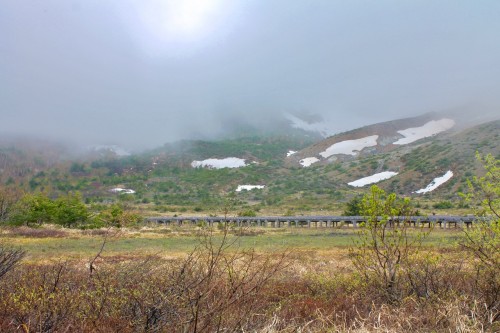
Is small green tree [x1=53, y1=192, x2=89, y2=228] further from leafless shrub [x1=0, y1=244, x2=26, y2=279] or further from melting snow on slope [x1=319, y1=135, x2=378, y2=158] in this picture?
melting snow on slope [x1=319, y1=135, x2=378, y2=158]

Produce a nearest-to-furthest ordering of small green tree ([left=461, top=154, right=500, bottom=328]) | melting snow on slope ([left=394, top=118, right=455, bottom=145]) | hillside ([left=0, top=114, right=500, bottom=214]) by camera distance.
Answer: small green tree ([left=461, top=154, right=500, bottom=328])
hillside ([left=0, top=114, right=500, bottom=214])
melting snow on slope ([left=394, top=118, right=455, bottom=145])

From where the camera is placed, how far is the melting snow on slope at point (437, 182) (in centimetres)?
8188

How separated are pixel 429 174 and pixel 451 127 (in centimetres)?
6130

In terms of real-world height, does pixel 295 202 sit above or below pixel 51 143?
below

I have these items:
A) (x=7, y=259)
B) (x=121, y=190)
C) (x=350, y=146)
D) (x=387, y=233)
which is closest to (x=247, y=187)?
(x=121, y=190)

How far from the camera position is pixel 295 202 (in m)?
87.4

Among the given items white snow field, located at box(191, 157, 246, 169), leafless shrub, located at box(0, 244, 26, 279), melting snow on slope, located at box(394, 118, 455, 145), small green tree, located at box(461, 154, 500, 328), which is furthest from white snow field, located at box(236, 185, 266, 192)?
leafless shrub, located at box(0, 244, 26, 279)

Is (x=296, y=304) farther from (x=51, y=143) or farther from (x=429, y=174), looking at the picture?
(x=51, y=143)

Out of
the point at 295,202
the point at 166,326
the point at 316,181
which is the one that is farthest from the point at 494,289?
the point at 316,181

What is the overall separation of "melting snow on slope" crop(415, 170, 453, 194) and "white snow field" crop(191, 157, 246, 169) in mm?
76044

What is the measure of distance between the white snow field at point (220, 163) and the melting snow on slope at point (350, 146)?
28850 mm

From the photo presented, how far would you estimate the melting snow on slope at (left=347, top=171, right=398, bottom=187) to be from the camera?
3856 inches

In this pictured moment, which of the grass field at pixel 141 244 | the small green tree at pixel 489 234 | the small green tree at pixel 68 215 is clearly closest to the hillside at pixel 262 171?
the small green tree at pixel 68 215

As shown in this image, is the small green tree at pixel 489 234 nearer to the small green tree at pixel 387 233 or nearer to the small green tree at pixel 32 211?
the small green tree at pixel 387 233
